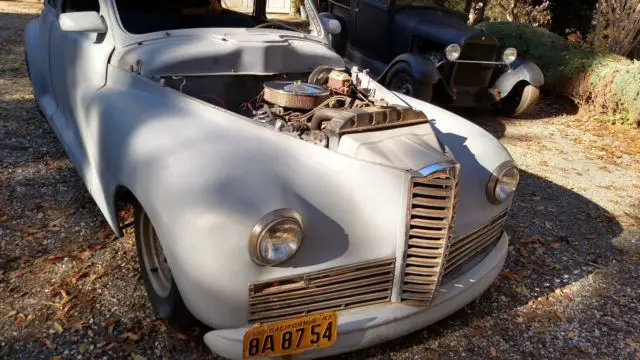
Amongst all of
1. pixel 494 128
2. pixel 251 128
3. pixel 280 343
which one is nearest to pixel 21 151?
pixel 251 128

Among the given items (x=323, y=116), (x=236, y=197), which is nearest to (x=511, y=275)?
(x=323, y=116)

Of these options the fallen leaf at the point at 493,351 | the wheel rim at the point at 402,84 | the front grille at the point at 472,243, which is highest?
the front grille at the point at 472,243

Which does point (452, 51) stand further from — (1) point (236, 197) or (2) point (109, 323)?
(2) point (109, 323)

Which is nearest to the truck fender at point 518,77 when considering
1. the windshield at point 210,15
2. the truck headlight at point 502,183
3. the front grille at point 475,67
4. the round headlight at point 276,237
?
the front grille at point 475,67

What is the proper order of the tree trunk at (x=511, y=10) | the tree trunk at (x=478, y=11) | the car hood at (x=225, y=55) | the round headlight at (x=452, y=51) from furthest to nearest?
the tree trunk at (x=511, y=10) < the tree trunk at (x=478, y=11) < the round headlight at (x=452, y=51) < the car hood at (x=225, y=55)

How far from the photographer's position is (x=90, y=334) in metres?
2.63

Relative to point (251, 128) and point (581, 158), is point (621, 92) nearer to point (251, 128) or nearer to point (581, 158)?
point (581, 158)

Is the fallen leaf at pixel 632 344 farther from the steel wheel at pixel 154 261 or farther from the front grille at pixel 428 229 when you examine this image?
the steel wheel at pixel 154 261

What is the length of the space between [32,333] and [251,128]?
1508 millimetres

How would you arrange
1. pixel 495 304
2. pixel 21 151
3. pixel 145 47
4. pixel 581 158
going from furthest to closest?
1. pixel 581 158
2. pixel 21 151
3. pixel 145 47
4. pixel 495 304

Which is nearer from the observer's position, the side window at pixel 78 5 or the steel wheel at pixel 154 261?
the steel wheel at pixel 154 261

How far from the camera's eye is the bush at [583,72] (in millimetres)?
7156

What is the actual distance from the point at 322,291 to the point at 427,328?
2.98 feet

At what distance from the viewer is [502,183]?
9.29 ft
